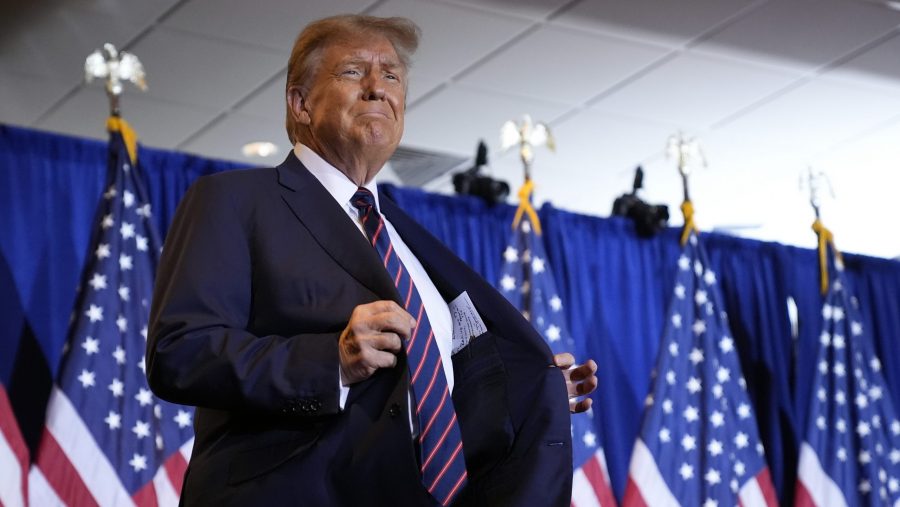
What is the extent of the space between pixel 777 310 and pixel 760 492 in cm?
76

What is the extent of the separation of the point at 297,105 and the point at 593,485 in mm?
2650

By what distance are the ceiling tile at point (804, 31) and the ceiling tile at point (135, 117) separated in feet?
6.82

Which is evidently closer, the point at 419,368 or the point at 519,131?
the point at 419,368

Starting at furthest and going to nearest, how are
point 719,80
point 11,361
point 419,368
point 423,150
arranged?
point 423,150 < point 719,80 < point 11,361 < point 419,368

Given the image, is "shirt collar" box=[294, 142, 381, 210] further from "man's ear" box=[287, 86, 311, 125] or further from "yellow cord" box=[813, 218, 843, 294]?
"yellow cord" box=[813, 218, 843, 294]

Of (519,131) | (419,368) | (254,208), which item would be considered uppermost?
(519,131)

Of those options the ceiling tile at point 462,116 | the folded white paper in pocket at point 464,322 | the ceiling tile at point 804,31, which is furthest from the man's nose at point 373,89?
the ceiling tile at point 462,116

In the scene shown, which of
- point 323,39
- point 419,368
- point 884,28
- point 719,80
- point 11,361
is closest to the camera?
point 419,368

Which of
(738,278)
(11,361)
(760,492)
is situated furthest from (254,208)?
(738,278)

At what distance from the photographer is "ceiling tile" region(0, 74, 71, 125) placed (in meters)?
5.22

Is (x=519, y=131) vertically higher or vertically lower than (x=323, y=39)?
higher

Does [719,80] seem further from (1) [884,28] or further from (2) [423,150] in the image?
(2) [423,150]

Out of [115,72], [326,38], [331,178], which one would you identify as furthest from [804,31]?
[331,178]

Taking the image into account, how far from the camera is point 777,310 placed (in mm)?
5055
